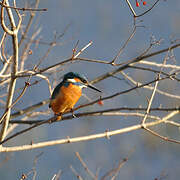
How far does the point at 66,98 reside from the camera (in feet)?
10.4

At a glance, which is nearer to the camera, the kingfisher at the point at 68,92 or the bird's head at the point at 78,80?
the kingfisher at the point at 68,92

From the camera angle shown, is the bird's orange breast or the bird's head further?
the bird's head

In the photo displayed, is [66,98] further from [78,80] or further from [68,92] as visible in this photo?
[78,80]

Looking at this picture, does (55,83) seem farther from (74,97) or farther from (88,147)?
(88,147)

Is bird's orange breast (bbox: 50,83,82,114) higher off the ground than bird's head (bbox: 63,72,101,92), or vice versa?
bird's head (bbox: 63,72,101,92)

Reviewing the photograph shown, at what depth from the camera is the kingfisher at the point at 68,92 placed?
125 inches

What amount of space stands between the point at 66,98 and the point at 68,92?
0.06 meters

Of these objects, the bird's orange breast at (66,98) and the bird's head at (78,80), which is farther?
the bird's head at (78,80)

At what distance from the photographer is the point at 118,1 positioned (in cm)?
834

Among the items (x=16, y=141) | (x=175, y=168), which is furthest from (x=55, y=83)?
(x=175, y=168)

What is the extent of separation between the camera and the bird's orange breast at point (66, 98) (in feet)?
10.4

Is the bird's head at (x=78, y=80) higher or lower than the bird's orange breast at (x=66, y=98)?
higher

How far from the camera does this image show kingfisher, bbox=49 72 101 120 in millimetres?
3178

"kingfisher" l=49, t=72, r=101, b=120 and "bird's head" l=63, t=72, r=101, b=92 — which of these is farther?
"bird's head" l=63, t=72, r=101, b=92
